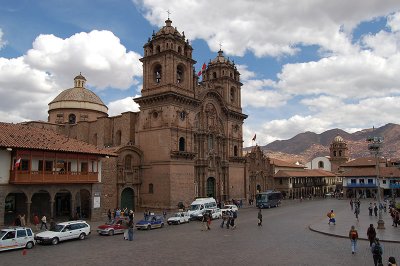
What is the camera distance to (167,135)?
49219 mm

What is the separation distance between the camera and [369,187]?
8075 centimetres

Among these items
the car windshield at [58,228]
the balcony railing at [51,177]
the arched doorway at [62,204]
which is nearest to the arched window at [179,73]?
the balcony railing at [51,177]

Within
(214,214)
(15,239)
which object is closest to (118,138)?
(214,214)

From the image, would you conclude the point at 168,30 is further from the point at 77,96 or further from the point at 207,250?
the point at 207,250

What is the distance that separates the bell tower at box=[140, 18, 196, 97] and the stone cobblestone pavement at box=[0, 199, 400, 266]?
84.2 feet

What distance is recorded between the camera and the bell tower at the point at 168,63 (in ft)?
167

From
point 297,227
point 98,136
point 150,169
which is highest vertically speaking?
point 98,136

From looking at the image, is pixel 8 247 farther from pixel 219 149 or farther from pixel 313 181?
pixel 313 181

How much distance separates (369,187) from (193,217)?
55119 mm

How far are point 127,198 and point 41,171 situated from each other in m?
16.8

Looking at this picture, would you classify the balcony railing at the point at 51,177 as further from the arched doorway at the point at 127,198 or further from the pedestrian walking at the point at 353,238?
the pedestrian walking at the point at 353,238

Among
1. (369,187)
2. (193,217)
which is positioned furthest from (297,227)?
(369,187)

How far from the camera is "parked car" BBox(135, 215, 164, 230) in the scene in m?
33.0

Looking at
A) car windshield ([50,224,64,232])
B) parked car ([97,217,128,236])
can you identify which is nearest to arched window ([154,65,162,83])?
parked car ([97,217,128,236])
